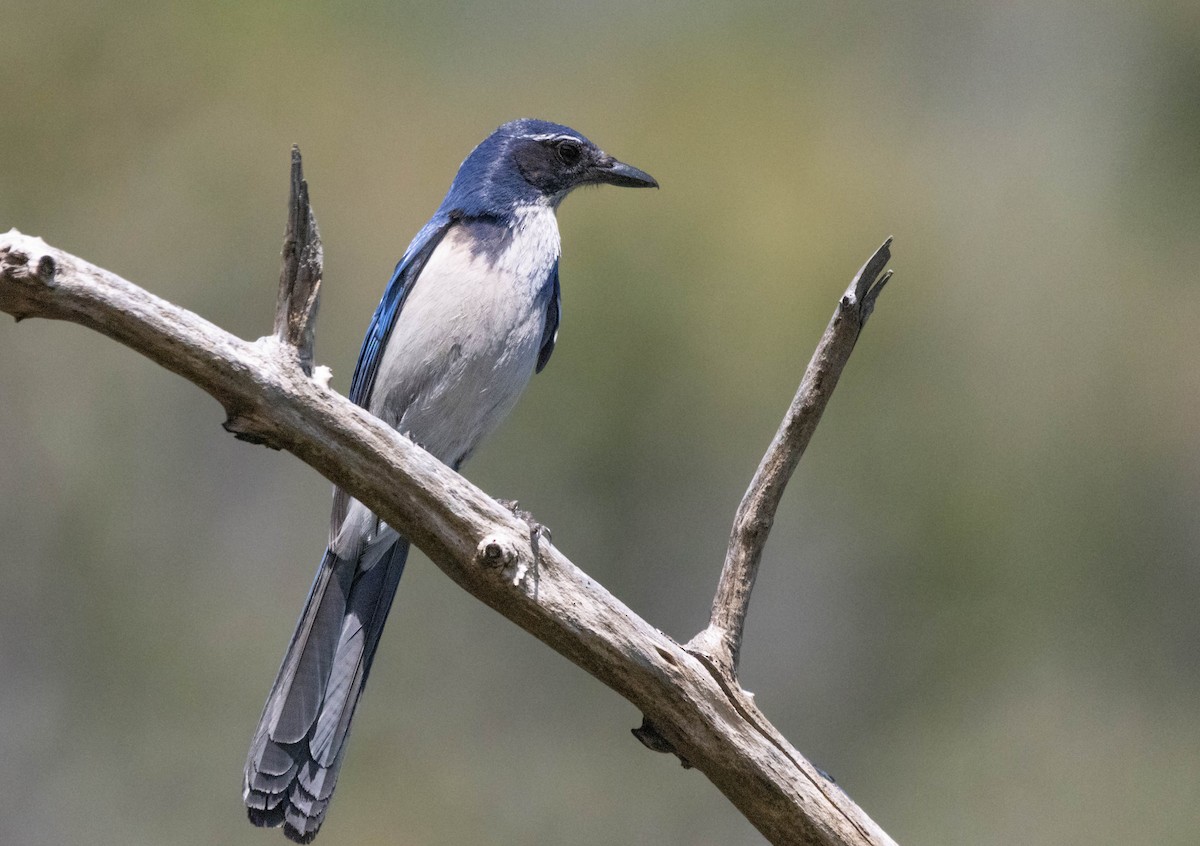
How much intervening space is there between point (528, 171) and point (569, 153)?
256 mm

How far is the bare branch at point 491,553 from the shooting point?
3072 millimetres

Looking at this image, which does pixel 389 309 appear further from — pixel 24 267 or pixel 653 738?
pixel 653 738

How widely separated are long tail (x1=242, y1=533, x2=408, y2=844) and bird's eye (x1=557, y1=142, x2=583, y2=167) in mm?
1949

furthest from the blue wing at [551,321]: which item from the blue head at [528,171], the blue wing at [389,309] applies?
the blue wing at [389,309]

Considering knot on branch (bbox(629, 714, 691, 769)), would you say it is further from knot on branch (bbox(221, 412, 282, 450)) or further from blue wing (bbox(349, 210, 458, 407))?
blue wing (bbox(349, 210, 458, 407))

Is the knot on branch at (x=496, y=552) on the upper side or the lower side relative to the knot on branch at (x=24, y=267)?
lower

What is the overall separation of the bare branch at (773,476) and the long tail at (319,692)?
149 cm

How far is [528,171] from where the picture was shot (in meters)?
5.35

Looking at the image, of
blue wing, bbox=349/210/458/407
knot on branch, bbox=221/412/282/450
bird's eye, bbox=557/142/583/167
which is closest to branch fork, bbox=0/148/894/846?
knot on branch, bbox=221/412/282/450

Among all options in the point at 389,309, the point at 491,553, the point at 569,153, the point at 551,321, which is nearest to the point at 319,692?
the point at 491,553

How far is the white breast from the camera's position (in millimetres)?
4621

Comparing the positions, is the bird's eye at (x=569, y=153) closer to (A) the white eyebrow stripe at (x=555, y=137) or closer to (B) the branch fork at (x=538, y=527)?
(A) the white eyebrow stripe at (x=555, y=137)

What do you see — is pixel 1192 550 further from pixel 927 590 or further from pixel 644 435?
pixel 644 435

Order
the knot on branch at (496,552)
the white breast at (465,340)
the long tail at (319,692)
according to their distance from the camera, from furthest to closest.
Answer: the white breast at (465,340) < the long tail at (319,692) < the knot on branch at (496,552)
